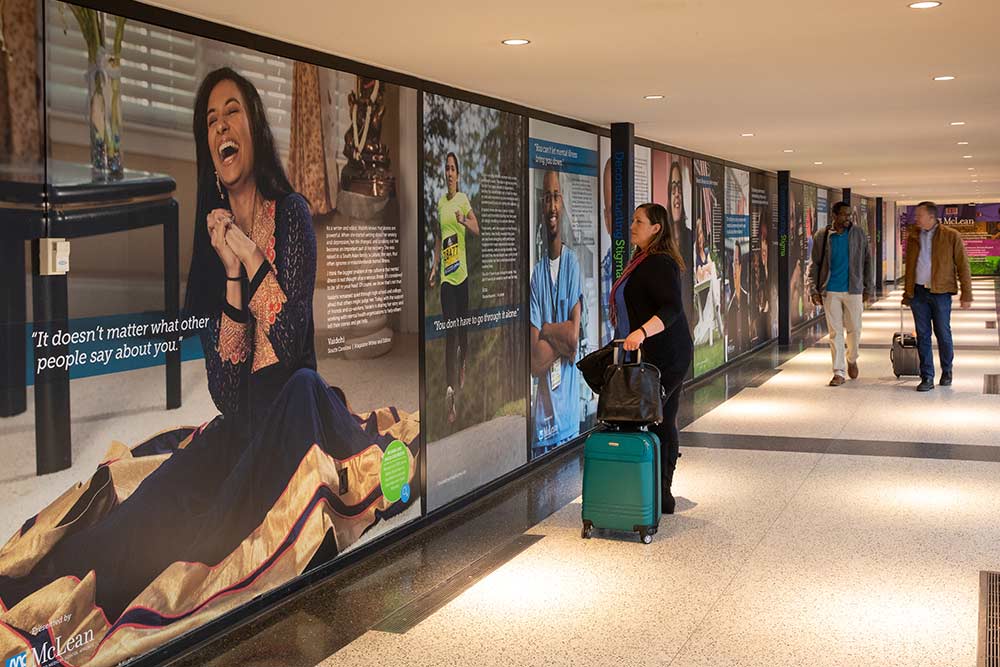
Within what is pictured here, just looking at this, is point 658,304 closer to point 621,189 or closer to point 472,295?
point 472,295

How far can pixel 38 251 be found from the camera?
362 centimetres

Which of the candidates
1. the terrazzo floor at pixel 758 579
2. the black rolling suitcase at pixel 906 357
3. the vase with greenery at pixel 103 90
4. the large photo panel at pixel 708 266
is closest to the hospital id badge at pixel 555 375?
the terrazzo floor at pixel 758 579

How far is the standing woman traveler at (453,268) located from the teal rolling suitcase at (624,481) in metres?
1.11

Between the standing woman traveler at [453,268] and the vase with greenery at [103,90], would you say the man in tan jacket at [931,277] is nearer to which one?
the standing woman traveler at [453,268]

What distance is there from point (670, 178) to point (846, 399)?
2680 millimetres

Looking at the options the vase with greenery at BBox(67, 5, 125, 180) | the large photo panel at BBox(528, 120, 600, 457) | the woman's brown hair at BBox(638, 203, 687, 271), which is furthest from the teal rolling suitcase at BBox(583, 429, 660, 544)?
the vase with greenery at BBox(67, 5, 125, 180)

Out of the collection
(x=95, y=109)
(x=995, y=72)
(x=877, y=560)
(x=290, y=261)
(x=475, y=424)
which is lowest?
(x=877, y=560)

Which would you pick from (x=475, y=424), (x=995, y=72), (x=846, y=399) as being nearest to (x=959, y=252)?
(x=846, y=399)

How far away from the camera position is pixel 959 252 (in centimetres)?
1095

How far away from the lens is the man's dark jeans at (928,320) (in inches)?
434

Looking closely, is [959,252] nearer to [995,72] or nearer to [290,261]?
[995,72]

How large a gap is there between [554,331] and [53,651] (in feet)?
16.5

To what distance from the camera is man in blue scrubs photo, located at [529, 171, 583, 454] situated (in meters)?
8.00

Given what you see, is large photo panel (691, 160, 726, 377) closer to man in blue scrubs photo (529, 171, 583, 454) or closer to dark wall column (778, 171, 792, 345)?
dark wall column (778, 171, 792, 345)
